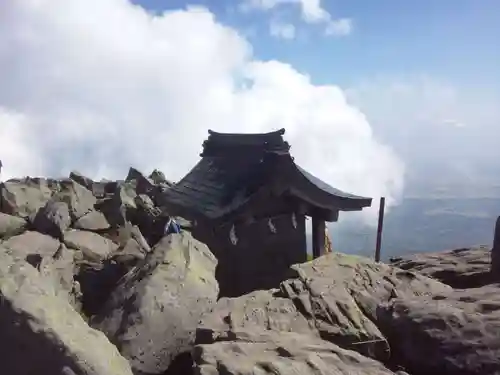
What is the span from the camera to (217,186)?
13961 mm

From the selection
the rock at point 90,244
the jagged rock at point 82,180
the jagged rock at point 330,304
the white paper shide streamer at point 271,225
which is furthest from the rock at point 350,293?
the jagged rock at point 82,180

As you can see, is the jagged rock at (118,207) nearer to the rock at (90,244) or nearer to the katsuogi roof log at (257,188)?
the rock at (90,244)

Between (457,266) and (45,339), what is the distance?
307 inches

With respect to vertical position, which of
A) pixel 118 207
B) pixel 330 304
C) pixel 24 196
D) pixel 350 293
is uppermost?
Result: pixel 24 196

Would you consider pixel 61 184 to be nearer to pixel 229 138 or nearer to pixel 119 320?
pixel 229 138

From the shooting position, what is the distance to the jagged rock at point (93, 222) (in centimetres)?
1802

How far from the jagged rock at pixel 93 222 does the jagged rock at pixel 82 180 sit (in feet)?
16.4

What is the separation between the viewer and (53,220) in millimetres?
16594

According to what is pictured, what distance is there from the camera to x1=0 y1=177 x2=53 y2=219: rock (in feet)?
62.4

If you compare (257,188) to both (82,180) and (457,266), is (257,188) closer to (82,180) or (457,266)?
(457,266)

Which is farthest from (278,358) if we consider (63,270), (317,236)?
(63,270)

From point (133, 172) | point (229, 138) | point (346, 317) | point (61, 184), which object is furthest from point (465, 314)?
point (133, 172)

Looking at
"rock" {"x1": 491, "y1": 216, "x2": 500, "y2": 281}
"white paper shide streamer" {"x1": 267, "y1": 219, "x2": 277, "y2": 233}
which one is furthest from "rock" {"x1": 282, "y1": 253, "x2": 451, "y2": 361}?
"white paper shide streamer" {"x1": 267, "y1": 219, "x2": 277, "y2": 233}

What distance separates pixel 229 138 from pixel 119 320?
33.0 ft
